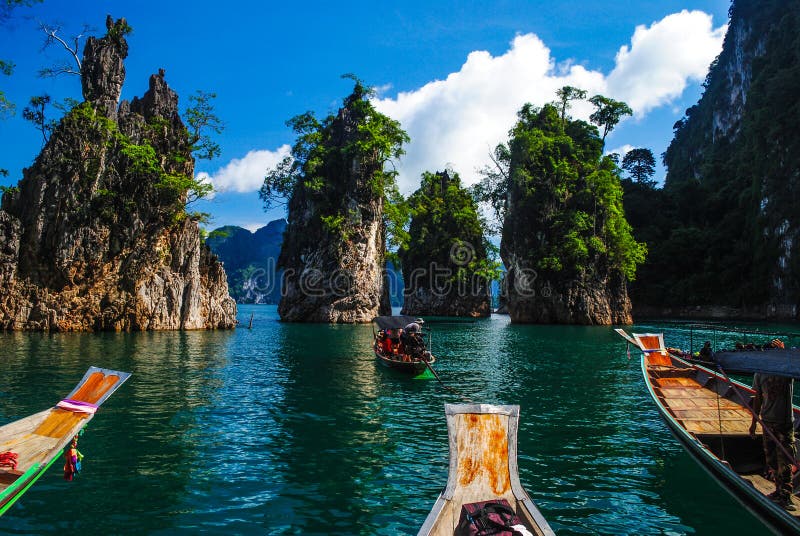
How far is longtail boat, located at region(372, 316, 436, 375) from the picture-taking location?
793 inches

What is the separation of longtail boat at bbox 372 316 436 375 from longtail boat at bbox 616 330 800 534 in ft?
28.8

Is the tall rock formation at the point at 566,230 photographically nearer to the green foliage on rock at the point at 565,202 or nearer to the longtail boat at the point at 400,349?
the green foliage on rock at the point at 565,202

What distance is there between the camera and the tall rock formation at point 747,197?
55844 mm

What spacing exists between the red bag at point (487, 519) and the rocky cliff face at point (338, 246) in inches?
2036

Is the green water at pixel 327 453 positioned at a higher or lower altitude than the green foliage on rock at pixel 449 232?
lower

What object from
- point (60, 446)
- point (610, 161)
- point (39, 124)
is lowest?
point (60, 446)

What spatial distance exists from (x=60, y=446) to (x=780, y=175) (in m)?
72.5

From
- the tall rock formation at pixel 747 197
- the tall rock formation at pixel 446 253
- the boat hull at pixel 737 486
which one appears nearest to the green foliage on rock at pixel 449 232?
the tall rock formation at pixel 446 253

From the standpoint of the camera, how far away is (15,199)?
→ 3669 cm

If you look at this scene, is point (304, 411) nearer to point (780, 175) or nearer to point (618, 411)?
point (618, 411)

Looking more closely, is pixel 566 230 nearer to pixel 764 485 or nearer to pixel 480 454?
pixel 764 485

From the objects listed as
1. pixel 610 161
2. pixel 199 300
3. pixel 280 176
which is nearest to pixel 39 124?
pixel 199 300

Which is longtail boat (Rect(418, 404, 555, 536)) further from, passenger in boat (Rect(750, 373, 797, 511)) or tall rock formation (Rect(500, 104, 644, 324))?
tall rock formation (Rect(500, 104, 644, 324))

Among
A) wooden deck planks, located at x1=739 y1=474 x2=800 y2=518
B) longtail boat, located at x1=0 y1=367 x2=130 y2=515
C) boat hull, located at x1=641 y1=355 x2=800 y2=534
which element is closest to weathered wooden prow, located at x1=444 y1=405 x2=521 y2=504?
boat hull, located at x1=641 y1=355 x2=800 y2=534
